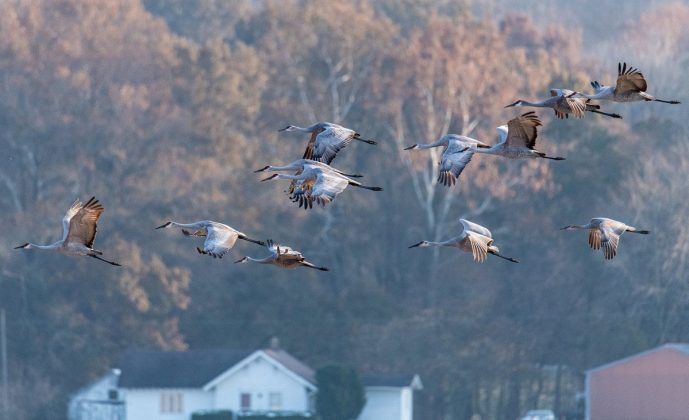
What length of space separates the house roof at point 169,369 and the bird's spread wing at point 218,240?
120 ft

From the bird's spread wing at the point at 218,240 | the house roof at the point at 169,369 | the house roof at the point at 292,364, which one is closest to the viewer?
the bird's spread wing at the point at 218,240

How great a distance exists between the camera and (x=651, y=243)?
6300 cm

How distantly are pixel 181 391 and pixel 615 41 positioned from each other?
40.3 meters

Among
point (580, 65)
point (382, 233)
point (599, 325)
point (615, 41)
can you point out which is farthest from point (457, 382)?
point (615, 41)

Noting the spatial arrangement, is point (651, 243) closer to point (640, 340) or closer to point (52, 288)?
point (640, 340)

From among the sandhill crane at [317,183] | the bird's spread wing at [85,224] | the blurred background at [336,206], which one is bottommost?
the bird's spread wing at [85,224]

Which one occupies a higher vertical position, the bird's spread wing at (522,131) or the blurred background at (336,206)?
the blurred background at (336,206)

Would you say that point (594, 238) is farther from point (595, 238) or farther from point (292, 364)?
point (292, 364)

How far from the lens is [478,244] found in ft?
87.4

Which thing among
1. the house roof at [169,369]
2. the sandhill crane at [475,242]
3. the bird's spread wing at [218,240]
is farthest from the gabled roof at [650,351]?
the bird's spread wing at [218,240]

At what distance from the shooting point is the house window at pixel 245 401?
6272 centimetres

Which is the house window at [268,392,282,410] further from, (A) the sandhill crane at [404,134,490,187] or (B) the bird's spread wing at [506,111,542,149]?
(B) the bird's spread wing at [506,111,542,149]

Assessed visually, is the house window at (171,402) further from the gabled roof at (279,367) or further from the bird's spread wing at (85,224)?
the bird's spread wing at (85,224)

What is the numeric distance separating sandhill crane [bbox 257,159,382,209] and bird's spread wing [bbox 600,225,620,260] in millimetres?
3379
